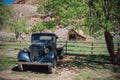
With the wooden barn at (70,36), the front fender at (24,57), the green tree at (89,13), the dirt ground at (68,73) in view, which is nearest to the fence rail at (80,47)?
the dirt ground at (68,73)

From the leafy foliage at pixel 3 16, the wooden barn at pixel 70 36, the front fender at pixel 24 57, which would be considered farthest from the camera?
the wooden barn at pixel 70 36

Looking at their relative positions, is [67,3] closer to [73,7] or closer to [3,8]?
[73,7]

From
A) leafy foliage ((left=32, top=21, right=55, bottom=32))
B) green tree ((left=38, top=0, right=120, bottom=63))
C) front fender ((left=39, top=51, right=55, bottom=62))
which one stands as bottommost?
front fender ((left=39, top=51, right=55, bottom=62))

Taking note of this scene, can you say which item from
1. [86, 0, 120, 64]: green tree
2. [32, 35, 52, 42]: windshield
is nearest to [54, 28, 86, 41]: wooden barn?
[32, 35, 52, 42]: windshield

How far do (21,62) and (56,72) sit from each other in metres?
2.03

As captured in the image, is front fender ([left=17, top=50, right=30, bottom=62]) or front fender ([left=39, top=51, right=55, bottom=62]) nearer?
front fender ([left=39, top=51, right=55, bottom=62])

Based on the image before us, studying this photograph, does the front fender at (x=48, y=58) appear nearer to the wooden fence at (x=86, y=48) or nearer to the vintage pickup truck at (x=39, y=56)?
the vintage pickup truck at (x=39, y=56)

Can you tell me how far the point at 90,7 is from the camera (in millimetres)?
15148

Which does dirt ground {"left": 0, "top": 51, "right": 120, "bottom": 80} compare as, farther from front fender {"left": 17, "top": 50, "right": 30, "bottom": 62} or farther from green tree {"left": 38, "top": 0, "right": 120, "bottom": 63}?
green tree {"left": 38, "top": 0, "right": 120, "bottom": 63}

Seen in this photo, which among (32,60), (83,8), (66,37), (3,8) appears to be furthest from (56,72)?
(66,37)

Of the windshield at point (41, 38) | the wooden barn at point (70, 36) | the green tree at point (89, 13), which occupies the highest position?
the green tree at point (89, 13)

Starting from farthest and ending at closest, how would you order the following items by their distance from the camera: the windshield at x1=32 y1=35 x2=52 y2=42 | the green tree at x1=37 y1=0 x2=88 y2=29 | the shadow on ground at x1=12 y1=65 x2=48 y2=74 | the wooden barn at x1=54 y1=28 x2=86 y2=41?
the wooden barn at x1=54 y1=28 x2=86 y2=41 < the windshield at x1=32 y1=35 x2=52 y2=42 < the shadow on ground at x1=12 y1=65 x2=48 y2=74 < the green tree at x1=37 y1=0 x2=88 y2=29

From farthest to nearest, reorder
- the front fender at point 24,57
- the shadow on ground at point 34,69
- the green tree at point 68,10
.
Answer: the shadow on ground at point 34,69, the front fender at point 24,57, the green tree at point 68,10

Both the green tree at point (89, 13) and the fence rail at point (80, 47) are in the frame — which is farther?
the fence rail at point (80, 47)
